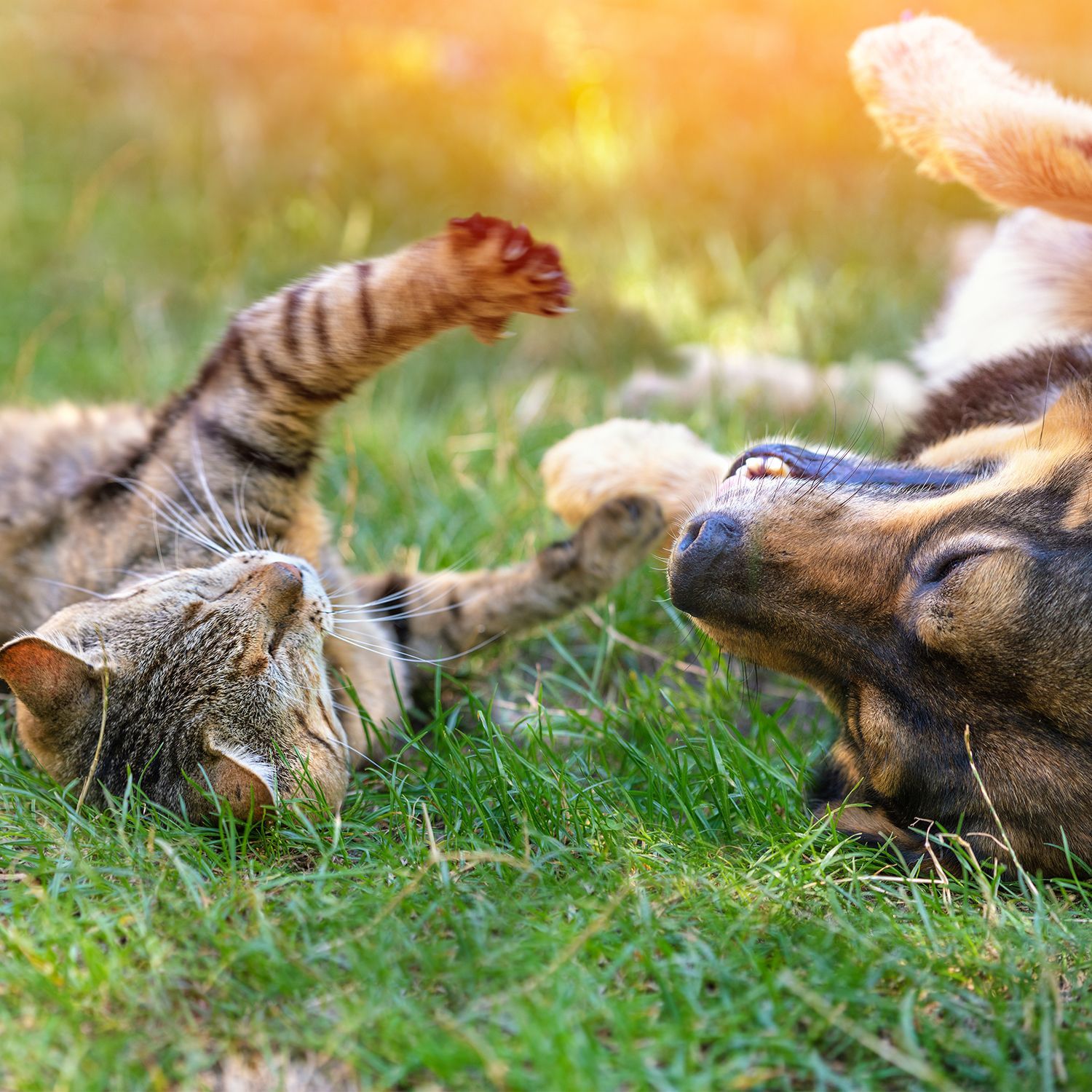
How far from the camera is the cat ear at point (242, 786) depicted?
2.54 metres

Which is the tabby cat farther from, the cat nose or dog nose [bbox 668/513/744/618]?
dog nose [bbox 668/513/744/618]

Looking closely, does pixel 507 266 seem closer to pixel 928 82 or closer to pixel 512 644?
pixel 512 644

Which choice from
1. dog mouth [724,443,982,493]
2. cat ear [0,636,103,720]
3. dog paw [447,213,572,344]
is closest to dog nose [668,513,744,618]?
dog mouth [724,443,982,493]

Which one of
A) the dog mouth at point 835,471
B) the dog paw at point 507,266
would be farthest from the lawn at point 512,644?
the dog paw at point 507,266

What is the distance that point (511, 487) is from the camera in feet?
14.8

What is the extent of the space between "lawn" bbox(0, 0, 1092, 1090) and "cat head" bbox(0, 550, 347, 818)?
11cm

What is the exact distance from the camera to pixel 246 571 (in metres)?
3.09

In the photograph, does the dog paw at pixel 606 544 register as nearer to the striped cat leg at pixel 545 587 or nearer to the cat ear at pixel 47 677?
the striped cat leg at pixel 545 587

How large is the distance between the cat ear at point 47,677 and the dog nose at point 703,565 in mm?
1397

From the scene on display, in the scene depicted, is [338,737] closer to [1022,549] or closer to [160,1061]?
[160,1061]

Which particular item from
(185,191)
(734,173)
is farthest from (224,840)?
(734,173)

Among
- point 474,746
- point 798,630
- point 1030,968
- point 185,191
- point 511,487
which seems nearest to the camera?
point 1030,968

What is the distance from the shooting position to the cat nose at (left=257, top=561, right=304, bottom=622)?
2994 millimetres

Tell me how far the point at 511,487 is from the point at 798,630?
206 centimetres
